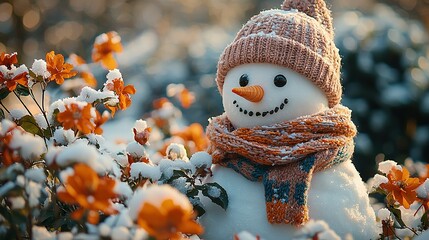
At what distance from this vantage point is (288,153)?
1.65 metres

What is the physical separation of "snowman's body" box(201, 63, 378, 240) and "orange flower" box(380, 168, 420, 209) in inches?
Answer: 4.6

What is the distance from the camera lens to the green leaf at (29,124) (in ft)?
5.56

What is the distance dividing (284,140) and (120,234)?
2.27 ft

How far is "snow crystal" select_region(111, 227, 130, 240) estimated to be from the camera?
1126mm

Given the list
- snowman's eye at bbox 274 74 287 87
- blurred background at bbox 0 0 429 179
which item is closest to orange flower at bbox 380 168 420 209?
snowman's eye at bbox 274 74 287 87

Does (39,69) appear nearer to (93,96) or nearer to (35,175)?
(93,96)

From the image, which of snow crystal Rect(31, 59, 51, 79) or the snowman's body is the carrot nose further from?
snow crystal Rect(31, 59, 51, 79)

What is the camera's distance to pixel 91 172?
3.62ft

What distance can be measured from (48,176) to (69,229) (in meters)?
0.16

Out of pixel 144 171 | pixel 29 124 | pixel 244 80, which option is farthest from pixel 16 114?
pixel 244 80

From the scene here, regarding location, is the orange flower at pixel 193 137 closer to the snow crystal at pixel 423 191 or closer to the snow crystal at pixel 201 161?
the snow crystal at pixel 201 161

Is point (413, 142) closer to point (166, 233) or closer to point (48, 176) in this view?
point (48, 176)

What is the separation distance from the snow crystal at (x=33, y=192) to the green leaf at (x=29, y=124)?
0.45 metres

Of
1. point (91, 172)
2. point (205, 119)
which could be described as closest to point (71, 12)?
point (205, 119)
